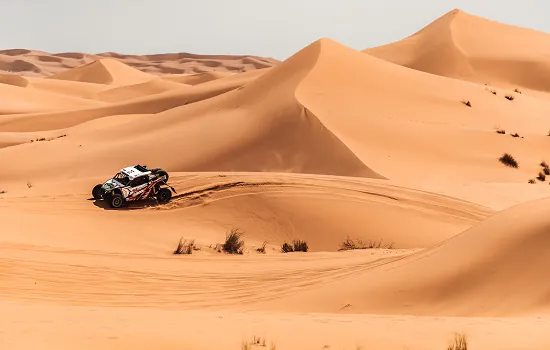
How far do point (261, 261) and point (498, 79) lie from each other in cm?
3492

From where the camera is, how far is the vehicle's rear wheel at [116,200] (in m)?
13.5

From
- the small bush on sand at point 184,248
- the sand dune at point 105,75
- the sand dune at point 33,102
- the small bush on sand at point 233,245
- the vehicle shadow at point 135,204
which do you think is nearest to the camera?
the small bush on sand at point 184,248

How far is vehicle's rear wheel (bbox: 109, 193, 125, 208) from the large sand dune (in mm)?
412

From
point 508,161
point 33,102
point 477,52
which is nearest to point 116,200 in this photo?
point 508,161

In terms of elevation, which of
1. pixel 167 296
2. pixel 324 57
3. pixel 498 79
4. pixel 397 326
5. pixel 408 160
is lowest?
pixel 167 296

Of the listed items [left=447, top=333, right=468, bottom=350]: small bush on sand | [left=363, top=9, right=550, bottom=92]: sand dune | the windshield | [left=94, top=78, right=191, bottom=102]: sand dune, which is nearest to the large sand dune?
[left=447, top=333, right=468, bottom=350]: small bush on sand

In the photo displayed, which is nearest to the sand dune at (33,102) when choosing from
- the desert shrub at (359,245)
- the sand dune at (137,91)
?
the sand dune at (137,91)

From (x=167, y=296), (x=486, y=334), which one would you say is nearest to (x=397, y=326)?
(x=486, y=334)

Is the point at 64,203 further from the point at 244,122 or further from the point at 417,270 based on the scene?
the point at 244,122

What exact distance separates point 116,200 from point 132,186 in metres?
0.44

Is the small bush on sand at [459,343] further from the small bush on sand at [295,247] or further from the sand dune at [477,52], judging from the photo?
the sand dune at [477,52]

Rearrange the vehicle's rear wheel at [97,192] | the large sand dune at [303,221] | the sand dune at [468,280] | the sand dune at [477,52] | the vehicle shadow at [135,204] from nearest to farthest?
1. the large sand dune at [303,221]
2. the sand dune at [468,280]
3. the vehicle shadow at [135,204]
4. the vehicle's rear wheel at [97,192]
5. the sand dune at [477,52]

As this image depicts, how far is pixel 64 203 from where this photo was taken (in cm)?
1382

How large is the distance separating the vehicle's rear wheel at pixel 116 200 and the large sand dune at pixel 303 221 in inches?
16.2
